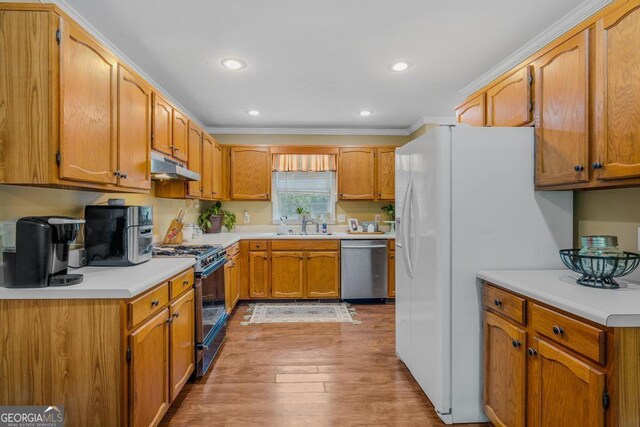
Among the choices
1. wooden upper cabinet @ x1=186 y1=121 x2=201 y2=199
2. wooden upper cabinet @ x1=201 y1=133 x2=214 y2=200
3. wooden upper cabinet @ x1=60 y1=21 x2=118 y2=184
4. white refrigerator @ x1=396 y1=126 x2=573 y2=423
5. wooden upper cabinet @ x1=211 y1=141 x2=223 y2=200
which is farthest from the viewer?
wooden upper cabinet @ x1=211 y1=141 x2=223 y2=200

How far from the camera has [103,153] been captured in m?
1.87

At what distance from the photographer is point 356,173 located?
4.85 meters

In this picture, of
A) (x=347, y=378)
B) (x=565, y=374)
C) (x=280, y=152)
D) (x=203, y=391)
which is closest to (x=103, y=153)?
(x=203, y=391)

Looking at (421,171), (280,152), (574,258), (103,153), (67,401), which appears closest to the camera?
(67,401)

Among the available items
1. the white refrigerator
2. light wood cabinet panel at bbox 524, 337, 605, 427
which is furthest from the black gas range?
light wood cabinet panel at bbox 524, 337, 605, 427

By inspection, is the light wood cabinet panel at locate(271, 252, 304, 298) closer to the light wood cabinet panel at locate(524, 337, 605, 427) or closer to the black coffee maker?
the black coffee maker

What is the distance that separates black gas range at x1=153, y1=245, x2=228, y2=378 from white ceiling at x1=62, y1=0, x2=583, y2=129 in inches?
61.3

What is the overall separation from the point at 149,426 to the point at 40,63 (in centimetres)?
179

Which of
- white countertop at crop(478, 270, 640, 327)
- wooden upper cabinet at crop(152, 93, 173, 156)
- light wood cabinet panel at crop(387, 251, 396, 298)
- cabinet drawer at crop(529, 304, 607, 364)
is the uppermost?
wooden upper cabinet at crop(152, 93, 173, 156)

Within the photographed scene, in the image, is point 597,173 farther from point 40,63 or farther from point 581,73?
point 40,63

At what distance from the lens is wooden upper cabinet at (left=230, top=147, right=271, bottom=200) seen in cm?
479

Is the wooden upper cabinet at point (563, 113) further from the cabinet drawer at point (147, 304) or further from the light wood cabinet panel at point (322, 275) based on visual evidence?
the light wood cabinet panel at point (322, 275)

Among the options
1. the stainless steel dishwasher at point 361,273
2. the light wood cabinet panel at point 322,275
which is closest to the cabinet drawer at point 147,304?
the light wood cabinet panel at point 322,275

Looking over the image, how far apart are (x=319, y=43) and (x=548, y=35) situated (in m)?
1.56
